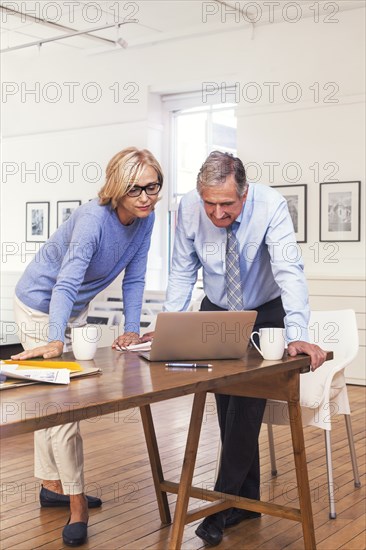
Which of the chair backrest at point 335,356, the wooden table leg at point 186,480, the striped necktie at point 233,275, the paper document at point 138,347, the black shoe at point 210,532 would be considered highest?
the striped necktie at point 233,275

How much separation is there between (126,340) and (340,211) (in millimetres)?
5050

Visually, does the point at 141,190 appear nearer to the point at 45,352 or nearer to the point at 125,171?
the point at 125,171

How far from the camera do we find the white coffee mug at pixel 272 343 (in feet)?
8.63

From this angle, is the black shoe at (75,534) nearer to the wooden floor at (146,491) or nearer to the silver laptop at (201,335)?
the wooden floor at (146,491)

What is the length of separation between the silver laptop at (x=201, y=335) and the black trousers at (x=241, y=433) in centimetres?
63

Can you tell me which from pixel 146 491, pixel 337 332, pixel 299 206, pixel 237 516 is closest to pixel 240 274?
pixel 337 332

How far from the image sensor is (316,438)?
16.7 ft

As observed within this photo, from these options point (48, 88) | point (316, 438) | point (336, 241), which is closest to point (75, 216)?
point (316, 438)

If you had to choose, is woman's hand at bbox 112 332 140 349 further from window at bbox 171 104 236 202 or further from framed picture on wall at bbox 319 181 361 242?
window at bbox 171 104 236 202

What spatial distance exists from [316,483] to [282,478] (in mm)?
181

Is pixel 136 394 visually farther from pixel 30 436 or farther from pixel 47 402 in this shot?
pixel 30 436

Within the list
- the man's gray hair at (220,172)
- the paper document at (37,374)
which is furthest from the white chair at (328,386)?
the paper document at (37,374)

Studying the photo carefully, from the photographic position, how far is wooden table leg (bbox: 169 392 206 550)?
2.67m

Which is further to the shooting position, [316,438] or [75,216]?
[316,438]
